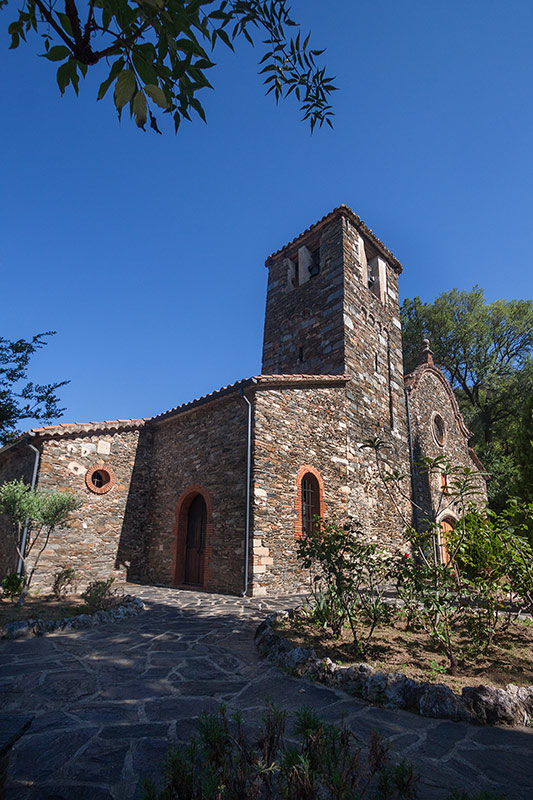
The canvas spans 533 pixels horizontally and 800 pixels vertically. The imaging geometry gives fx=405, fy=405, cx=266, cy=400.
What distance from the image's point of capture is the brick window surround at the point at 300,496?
982cm

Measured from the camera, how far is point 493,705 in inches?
124

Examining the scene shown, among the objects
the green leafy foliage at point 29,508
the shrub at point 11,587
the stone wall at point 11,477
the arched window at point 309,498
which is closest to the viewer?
the green leafy foliage at point 29,508

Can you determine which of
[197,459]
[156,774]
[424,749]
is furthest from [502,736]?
[197,459]

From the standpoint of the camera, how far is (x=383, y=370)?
14.0m

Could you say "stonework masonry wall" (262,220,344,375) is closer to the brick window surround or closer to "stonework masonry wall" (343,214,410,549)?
"stonework masonry wall" (343,214,410,549)

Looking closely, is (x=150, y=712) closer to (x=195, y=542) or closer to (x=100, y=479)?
(x=195, y=542)

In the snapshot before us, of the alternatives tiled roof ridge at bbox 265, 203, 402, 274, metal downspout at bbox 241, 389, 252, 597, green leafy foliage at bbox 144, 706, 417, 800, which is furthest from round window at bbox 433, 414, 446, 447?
green leafy foliage at bbox 144, 706, 417, 800

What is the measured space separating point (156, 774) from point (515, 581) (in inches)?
176

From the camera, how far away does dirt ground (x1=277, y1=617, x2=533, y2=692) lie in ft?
12.6

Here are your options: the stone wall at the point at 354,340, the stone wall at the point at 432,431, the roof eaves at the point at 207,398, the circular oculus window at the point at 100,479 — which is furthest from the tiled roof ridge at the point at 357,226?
the circular oculus window at the point at 100,479

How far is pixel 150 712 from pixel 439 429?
15981 mm

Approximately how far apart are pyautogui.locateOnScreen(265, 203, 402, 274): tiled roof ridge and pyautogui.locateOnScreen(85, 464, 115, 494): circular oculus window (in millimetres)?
10083

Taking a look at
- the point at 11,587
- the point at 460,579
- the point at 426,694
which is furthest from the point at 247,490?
the point at 426,694

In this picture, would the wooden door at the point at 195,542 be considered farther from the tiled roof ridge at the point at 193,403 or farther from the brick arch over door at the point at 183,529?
the tiled roof ridge at the point at 193,403
